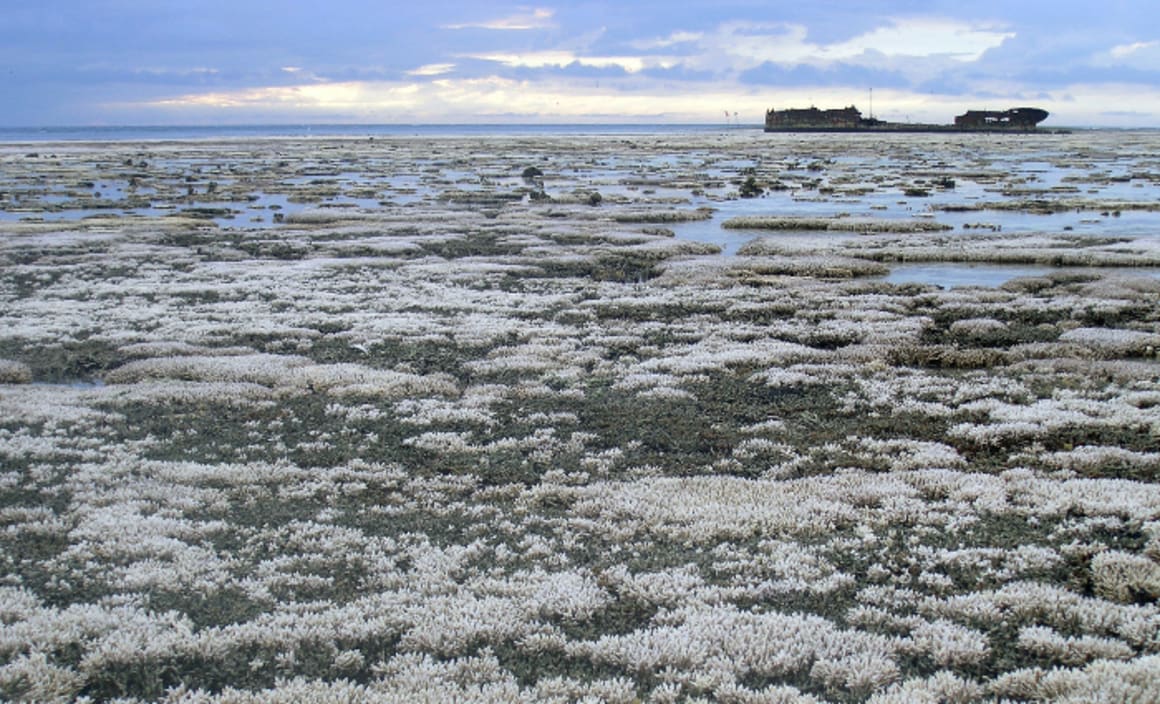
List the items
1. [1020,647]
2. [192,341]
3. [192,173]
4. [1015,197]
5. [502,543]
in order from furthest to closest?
[192,173]
[1015,197]
[192,341]
[502,543]
[1020,647]

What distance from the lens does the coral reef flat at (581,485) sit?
10.6m

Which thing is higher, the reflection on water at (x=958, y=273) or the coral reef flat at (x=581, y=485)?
the reflection on water at (x=958, y=273)

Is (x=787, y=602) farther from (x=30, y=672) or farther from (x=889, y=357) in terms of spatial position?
(x=889, y=357)

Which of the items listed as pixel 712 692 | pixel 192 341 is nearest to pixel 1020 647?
pixel 712 692

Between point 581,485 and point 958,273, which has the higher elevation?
point 958,273

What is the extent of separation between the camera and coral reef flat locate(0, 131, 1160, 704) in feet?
34.7

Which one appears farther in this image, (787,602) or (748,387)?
(748,387)

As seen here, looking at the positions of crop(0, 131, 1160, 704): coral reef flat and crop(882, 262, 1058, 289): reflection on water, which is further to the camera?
crop(882, 262, 1058, 289): reflection on water

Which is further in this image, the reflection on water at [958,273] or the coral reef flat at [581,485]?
the reflection on water at [958,273]

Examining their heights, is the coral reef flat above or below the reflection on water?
below

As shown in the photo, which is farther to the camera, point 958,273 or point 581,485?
point 958,273

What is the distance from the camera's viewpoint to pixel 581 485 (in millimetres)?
16391

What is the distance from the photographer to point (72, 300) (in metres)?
35.7

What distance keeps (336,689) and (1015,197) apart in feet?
269
